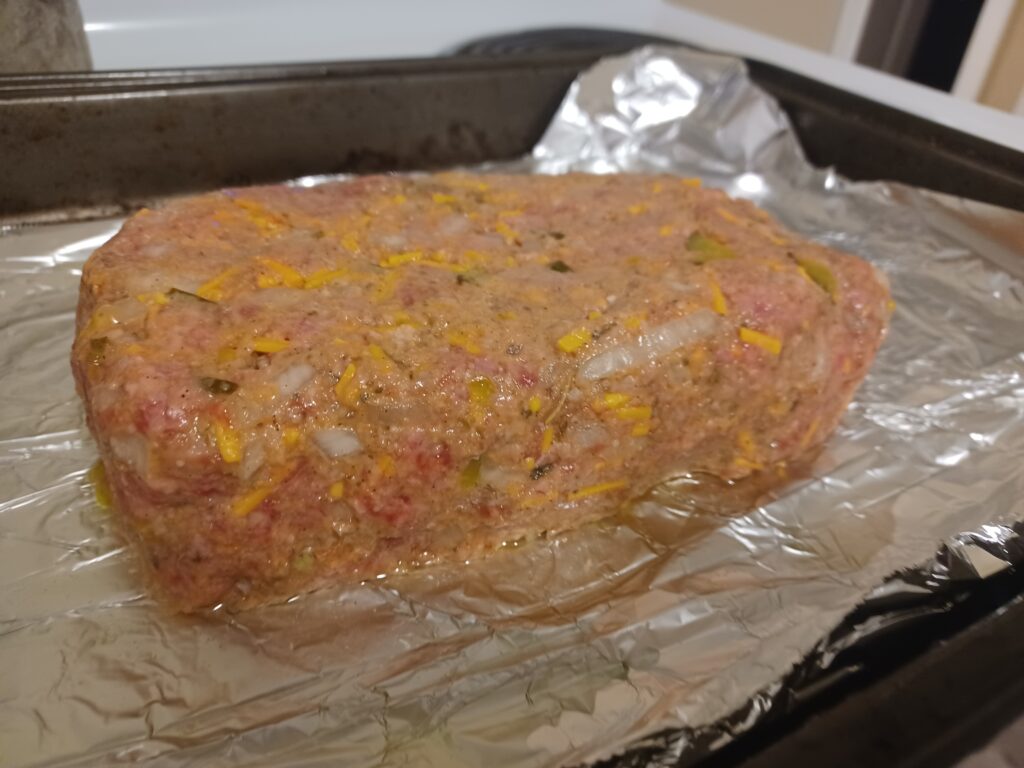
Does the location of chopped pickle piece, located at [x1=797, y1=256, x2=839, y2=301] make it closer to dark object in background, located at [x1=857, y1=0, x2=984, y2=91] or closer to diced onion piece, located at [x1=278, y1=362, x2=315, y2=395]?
diced onion piece, located at [x1=278, y1=362, x2=315, y2=395]

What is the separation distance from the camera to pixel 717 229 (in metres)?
2.12

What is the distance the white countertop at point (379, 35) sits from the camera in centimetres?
299

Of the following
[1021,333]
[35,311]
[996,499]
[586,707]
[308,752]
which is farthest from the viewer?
[1021,333]

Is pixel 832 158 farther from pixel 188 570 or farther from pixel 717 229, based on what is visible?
pixel 188 570

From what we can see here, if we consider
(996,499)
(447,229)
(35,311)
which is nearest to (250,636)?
(447,229)

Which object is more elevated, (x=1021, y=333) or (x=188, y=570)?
(x=1021, y=333)

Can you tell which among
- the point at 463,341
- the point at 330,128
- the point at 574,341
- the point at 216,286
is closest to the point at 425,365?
the point at 463,341

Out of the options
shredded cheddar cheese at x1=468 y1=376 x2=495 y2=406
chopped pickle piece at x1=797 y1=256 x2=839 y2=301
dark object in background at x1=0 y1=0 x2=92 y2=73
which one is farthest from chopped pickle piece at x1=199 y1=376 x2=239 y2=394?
dark object in background at x1=0 y1=0 x2=92 y2=73

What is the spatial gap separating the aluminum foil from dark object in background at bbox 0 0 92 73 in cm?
52

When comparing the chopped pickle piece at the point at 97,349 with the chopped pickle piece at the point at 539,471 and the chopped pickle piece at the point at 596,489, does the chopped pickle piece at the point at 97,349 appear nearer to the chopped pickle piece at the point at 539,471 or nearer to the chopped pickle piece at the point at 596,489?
the chopped pickle piece at the point at 539,471

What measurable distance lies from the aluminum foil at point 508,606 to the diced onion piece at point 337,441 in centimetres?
38

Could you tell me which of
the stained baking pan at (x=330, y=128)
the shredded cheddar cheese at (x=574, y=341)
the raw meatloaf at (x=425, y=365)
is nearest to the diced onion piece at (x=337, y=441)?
the raw meatloaf at (x=425, y=365)

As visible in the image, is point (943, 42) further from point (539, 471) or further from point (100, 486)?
point (100, 486)

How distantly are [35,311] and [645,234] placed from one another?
176cm
